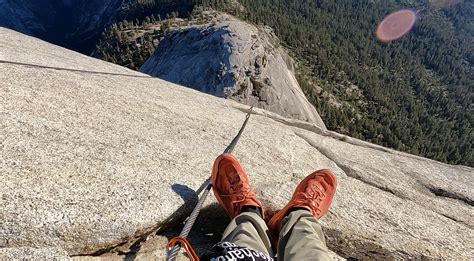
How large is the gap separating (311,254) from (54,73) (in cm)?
647

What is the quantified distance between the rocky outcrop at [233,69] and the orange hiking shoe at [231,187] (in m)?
22.0

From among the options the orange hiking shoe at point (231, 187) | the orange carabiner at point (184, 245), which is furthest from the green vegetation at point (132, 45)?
the orange carabiner at point (184, 245)

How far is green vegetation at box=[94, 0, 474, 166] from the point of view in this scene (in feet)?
318

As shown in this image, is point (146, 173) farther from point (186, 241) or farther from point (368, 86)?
point (368, 86)

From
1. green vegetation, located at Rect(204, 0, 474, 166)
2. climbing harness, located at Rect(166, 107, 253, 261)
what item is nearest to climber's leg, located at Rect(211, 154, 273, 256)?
climbing harness, located at Rect(166, 107, 253, 261)

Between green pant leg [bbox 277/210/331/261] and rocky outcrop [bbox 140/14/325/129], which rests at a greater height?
green pant leg [bbox 277/210/331/261]

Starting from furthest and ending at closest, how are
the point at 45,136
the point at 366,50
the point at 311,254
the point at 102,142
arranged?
the point at 366,50
the point at 102,142
the point at 45,136
the point at 311,254

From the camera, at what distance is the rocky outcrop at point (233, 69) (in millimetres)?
28734

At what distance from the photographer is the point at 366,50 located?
172125 millimetres

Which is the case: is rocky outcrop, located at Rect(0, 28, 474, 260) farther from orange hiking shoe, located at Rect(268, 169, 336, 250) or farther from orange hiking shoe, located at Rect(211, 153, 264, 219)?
orange hiking shoe, located at Rect(268, 169, 336, 250)

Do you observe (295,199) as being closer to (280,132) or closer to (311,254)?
(311,254)

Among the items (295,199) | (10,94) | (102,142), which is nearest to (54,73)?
(10,94)

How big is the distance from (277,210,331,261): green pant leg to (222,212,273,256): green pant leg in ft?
0.65

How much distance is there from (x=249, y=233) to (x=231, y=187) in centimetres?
118
